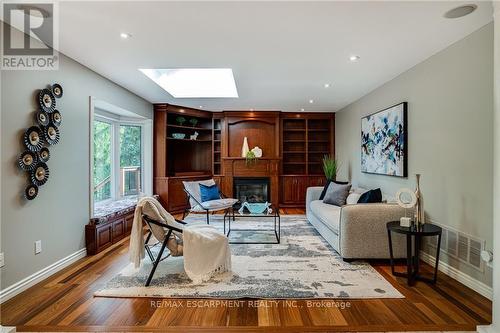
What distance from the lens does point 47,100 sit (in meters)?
2.83

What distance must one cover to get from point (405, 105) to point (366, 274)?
2281 mm

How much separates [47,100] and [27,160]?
2.21 feet

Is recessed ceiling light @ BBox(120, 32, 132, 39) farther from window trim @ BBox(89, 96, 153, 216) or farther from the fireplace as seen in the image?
the fireplace

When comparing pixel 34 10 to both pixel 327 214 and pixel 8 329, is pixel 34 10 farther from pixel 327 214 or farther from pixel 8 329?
pixel 327 214

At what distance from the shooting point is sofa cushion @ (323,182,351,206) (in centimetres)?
452

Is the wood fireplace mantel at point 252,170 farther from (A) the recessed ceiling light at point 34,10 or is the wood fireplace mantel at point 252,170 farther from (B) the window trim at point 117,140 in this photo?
(A) the recessed ceiling light at point 34,10

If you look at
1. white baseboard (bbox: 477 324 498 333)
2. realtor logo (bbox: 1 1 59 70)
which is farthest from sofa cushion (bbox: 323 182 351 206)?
realtor logo (bbox: 1 1 59 70)

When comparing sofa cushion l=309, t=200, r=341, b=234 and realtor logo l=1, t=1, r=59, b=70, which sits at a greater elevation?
realtor logo l=1, t=1, r=59, b=70

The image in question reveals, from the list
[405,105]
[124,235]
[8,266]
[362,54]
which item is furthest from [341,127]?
[8,266]

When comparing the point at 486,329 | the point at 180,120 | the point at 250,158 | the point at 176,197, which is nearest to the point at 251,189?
the point at 250,158

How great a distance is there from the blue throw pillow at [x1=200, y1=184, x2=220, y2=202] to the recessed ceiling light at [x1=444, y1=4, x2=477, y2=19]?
434 centimetres

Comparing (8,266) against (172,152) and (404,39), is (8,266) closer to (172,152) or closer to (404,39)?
(404,39)

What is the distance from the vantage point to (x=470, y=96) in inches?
103

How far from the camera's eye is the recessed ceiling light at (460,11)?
2.14 meters
